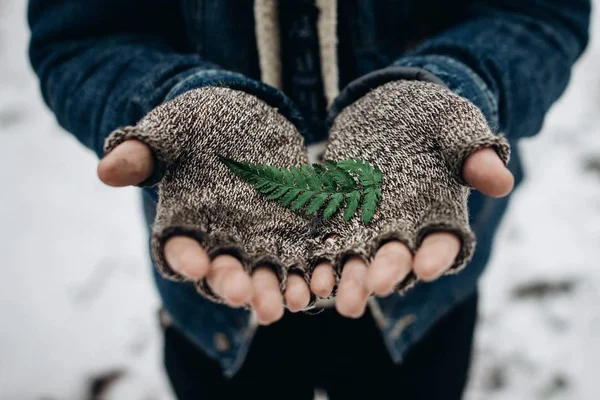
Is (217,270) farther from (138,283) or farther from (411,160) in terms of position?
(138,283)

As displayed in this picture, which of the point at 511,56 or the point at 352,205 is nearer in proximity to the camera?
the point at 352,205

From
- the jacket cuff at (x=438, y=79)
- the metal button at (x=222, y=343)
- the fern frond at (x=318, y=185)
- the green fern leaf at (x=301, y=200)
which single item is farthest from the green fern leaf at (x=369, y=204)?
the metal button at (x=222, y=343)

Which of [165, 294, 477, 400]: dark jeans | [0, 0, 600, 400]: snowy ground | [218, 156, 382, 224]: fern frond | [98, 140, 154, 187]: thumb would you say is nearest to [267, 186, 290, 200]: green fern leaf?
[218, 156, 382, 224]: fern frond

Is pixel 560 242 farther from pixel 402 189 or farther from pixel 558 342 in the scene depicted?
pixel 402 189

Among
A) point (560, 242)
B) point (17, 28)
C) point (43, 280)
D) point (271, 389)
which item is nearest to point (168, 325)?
point (271, 389)

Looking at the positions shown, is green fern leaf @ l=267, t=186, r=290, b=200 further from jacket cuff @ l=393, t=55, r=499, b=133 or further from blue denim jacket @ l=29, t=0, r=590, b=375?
jacket cuff @ l=393, t=55, r=499, b=133

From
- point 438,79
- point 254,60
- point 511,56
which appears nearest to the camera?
point 438,79

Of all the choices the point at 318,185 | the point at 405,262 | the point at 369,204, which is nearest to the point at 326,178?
the point at 318,185
